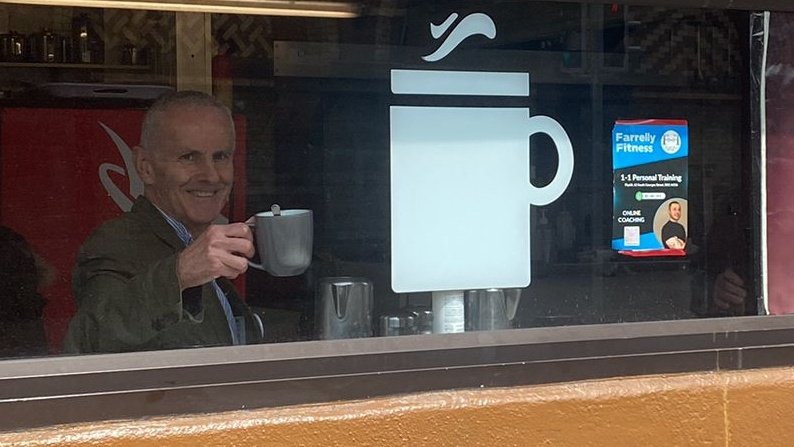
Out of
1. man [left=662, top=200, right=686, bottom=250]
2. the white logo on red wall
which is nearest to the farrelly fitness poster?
man [left=662, top=200, right=686, bottom=250]

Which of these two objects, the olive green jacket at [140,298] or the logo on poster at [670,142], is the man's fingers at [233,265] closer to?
the olive green jacket at [140,298]

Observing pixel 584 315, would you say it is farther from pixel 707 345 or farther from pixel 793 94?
pixel 793 94

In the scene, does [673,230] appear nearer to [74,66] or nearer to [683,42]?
[683,42]

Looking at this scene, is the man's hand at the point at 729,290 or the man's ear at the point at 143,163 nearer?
the man's ear at the point at 143,163

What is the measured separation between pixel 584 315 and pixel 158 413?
4.93 ft

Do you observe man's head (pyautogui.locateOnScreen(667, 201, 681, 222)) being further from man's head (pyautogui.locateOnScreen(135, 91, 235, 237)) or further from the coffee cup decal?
man's head (pyautogui.locateOnScreen(135, 91, 235, 237))

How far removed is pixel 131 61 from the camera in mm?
2902

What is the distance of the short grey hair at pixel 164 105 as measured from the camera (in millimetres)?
2951

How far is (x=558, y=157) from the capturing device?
3.43 meters

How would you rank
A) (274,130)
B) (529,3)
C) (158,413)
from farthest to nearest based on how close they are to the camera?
(529,3) < (274,130) < (158,413)

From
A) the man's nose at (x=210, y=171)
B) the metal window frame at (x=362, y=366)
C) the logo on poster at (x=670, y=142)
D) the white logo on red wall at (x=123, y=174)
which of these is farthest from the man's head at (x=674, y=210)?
the white logo on red wall at (x=123, y=174)

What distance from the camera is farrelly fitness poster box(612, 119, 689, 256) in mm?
3535

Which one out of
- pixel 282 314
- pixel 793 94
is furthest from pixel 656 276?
pixel 282 314

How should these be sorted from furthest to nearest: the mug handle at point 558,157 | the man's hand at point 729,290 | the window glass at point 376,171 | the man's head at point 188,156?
1. the man's hand at point 729,290
2. the mug handle at point 558,157
3. the man's head at point 188,156
4. the window glass at point 376,171
